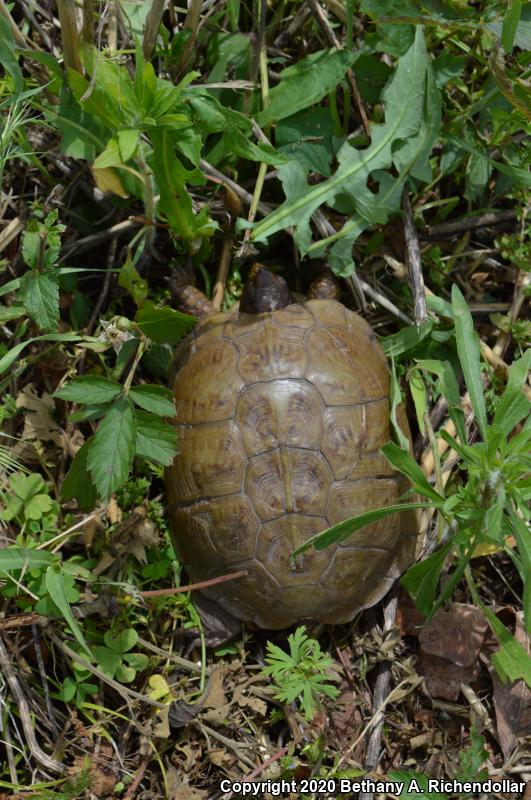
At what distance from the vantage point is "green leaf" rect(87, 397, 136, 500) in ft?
6.85

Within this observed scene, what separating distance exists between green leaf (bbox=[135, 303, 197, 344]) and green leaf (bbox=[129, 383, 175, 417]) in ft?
0.75

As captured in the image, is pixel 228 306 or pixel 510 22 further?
pixel 228 306

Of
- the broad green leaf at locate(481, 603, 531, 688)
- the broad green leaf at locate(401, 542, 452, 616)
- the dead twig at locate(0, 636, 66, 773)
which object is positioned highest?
the broad green leaf at locate(401, 542, 452, 616)

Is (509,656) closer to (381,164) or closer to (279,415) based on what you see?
(279,415)

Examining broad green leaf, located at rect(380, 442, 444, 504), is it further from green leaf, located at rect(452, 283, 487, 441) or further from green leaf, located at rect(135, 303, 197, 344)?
green leaf, located at rect(135, 303, 197, 344)

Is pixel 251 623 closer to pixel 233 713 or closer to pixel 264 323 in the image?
pixel 233 713

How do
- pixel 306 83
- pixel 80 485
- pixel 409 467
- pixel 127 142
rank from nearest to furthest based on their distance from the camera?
pixel 127 142, pixel 409 467, pixel 80 485, pixel 306 83

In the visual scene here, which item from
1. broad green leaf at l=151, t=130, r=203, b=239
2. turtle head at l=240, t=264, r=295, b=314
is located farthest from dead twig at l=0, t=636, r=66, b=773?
broad green leaf at l=151, t=130, r=203, b=239

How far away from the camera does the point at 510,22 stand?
2.24 metres

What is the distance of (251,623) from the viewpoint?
2605 millimetres

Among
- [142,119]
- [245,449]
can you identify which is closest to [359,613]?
[245,449]

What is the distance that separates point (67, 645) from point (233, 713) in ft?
1.97

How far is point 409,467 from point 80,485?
3.32 feet

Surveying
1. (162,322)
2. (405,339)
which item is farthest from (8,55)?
(405,339)
